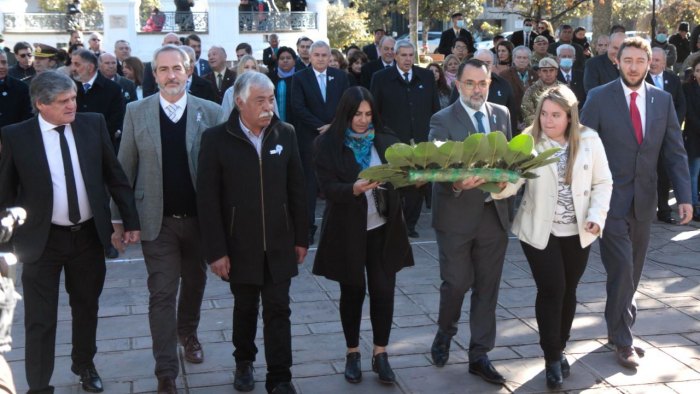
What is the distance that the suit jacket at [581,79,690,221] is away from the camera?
20.0 feet

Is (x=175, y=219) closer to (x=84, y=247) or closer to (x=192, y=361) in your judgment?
(x=84, y=247)

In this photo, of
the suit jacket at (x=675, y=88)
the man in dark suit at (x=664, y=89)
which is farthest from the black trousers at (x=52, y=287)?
the suit jacket at (x=675, y=88)

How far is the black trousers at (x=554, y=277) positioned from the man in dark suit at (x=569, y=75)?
21.1ft

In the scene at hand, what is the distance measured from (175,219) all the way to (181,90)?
801 mm

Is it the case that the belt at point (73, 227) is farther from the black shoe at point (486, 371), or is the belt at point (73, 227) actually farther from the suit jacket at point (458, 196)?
the black shoe at point (486, 371)

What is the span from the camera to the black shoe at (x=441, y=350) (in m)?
5.95

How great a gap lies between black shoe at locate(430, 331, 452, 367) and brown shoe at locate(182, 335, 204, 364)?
1.55 m

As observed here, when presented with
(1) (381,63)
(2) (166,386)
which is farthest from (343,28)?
(2) (166,386)

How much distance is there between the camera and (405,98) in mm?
10133

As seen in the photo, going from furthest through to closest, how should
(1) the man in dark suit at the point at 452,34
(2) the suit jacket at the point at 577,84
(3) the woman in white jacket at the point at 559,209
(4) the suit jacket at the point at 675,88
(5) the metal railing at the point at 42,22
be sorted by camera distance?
(5) the metal railing at the point at 42,22, (1) the man in dark suit at the point at 452,34, (2) the suit jacket at the point at 577,84, (4) the suit jacket at the point at 675,88, (3) the woman in white jacket at the point at 559,209

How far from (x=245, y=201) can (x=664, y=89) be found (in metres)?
6.93

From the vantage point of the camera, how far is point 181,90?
571 centimetres

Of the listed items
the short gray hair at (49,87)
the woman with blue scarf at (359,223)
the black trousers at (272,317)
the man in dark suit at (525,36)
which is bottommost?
the black trousers at (272,317)

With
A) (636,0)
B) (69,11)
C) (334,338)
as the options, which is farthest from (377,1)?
(334,338)
